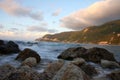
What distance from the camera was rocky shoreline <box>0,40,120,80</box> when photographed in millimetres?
8461

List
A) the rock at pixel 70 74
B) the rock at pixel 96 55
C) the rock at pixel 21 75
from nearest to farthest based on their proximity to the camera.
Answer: the rock at pixel 70 74, the rock at pixel 21 75, the rock at pixel 96 55

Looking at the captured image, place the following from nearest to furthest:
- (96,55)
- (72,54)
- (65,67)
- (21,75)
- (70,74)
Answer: (70,74), (21,75), (65,67), (96,55), (72,54)

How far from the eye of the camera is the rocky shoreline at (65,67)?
846cm

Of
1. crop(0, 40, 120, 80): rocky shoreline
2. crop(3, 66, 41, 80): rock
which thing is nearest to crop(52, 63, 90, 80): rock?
crop(0, 40, 120, 80): rocky shoreline

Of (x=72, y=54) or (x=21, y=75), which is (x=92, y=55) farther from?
(x=21, y=75)

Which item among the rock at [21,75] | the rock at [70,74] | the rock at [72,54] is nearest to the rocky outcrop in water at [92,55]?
the rock at [72,54]

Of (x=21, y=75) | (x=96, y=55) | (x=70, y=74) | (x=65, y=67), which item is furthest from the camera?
(x=96, y=55)

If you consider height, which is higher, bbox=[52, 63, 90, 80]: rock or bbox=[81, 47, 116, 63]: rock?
bbox=[52, 63, 90, 80]: rock

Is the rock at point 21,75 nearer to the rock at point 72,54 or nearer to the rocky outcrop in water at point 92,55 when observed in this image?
the rocky outcrop in water at point 92,55

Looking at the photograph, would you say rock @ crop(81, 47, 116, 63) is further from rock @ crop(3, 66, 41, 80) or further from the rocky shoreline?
rock @ crop(3, 66, 41, 80)

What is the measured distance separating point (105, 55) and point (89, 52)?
208 cm

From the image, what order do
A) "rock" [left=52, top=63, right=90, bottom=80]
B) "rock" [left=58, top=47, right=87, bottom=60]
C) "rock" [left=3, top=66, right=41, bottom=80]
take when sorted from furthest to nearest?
"rock" [left=58, top=47, right=87, bottom=60] → "rock" [left=3, top=66, right=41, bottom=80] → "rock" [left=52, top=63, right=90, bottom=80]

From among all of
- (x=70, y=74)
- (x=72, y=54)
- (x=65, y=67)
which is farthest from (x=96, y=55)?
(x=70, y=74)

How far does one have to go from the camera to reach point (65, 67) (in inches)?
348
